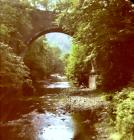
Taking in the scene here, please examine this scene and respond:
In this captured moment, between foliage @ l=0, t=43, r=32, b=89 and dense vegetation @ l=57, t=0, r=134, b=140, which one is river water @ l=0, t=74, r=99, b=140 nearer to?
foliage @ l=0, t=43, r=32, b=89

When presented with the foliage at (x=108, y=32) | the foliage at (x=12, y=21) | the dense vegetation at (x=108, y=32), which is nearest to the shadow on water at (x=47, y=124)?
the dense vegetation at (x=108, y=32)

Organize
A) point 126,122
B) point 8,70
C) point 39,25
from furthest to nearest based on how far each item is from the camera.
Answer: point 39,25
point 8,70
point 126,122

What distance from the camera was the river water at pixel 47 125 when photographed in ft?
38.4

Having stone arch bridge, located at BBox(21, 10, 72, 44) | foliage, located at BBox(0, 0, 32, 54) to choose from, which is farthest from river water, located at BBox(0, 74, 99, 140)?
stone arch bridge, located at BBox(21, 10, 72, 44)

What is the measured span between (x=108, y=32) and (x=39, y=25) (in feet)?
59.1

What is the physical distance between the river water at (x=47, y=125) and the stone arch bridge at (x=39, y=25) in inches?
698

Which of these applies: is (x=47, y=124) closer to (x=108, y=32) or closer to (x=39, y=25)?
(x=108, y=32)

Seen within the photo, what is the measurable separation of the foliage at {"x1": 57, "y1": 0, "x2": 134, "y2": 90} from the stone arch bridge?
1262 cm

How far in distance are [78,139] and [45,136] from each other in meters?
1.26

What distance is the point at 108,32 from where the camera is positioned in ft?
61.6

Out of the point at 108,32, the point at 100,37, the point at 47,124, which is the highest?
the point at 108,32

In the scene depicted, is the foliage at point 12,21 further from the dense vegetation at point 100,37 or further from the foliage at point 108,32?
the foliage at point 108,32

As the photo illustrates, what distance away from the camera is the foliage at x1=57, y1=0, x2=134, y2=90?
1861cm

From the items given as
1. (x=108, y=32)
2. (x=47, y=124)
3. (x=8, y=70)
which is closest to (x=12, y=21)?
(x=8, y=70)
